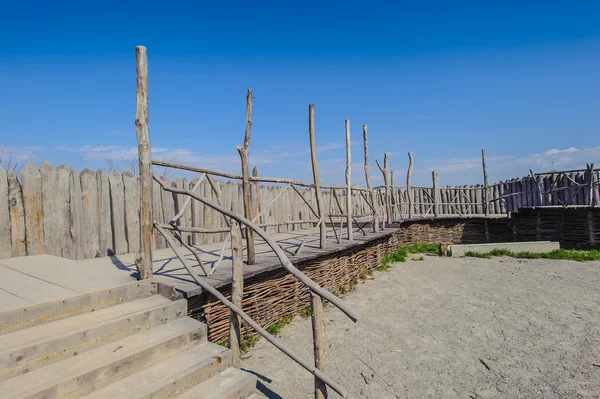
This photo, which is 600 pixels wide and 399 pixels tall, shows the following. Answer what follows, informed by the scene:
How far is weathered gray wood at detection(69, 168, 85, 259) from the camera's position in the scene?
17.4 ft

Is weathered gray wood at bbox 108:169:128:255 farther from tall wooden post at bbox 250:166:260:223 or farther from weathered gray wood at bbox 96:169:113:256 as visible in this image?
tall wooden post at bbox 250:166:260:223

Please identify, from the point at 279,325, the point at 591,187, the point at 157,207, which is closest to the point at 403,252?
the point at 591,187

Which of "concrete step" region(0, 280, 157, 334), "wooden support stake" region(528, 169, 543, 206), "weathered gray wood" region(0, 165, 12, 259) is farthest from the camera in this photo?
"wooden support stake" region(528, 169, 543, 206)

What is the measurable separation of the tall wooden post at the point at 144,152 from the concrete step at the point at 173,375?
1.12 m

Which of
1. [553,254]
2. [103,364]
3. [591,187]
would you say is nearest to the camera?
Result: [103,364]

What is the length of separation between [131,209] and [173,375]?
13.6 feet

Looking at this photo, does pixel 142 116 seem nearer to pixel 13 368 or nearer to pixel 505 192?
pixel 13 368

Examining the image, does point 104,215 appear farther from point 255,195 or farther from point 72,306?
point 255,195

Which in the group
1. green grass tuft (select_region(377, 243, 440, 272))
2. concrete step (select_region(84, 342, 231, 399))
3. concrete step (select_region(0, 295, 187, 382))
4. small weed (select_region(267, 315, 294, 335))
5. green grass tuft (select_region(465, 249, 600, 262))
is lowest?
green grass tuft (select_region(465, 249, 600, 262))

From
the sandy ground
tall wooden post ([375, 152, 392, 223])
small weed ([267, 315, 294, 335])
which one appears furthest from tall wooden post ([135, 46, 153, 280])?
tall wooden post ([375, 152, 392, 223])

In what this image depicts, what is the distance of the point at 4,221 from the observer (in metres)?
4.64

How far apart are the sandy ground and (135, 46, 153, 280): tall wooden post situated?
1.72 m

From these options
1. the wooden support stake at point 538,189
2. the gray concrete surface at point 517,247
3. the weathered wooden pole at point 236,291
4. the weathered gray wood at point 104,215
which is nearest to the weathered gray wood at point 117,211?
the weathered gray wood at point 104,215

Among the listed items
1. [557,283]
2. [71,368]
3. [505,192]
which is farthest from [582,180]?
[71,368]
